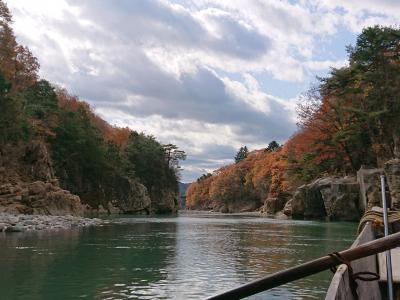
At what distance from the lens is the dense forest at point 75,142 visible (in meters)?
45.0

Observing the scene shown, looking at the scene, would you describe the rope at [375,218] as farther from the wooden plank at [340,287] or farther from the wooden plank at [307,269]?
the wooden plank at [307,269]

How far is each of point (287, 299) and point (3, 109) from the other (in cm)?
3647

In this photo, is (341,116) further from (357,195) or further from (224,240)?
(224,240)

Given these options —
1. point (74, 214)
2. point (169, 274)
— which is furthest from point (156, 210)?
point (169, 274)

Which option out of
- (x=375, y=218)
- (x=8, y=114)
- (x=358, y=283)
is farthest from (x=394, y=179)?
(x=358, y=283)

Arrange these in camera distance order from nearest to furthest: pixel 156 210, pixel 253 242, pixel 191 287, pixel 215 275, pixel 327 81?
pixel 191 287 < pixel 215 275 < pixel 253 242 < pixel 327 81 < pixel 156 210

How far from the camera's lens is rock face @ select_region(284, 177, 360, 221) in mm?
45938

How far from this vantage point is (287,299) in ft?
35.1

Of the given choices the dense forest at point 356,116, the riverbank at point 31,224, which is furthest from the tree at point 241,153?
the riverbank at point 31,224

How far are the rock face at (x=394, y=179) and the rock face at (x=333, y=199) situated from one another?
8.06 metres

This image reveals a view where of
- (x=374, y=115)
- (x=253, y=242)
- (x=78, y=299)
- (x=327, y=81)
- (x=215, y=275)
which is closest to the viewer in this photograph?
(x=78, y=299)

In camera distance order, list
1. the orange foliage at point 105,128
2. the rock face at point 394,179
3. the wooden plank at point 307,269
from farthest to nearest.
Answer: the orange foliage at point 105,128 < the rock face at point 394,179 < the wooden plank at point 307,269

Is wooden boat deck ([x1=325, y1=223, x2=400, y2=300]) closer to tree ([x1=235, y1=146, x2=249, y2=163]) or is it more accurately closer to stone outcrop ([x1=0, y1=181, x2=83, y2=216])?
stone outcrop ([x1=0, y1=181, x2=83, y2=216])

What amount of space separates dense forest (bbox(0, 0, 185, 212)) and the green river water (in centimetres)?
2307
